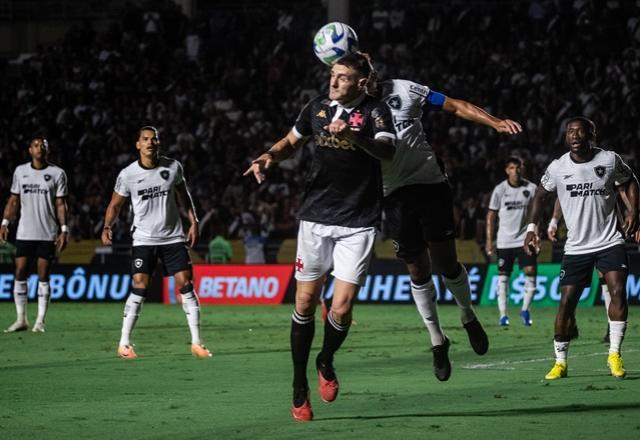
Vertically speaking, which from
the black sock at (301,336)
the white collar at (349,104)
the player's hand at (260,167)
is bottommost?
the black sock at (301,336)

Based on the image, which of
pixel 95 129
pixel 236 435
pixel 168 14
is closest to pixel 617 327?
pixel 236 435

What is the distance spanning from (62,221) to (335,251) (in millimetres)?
9905

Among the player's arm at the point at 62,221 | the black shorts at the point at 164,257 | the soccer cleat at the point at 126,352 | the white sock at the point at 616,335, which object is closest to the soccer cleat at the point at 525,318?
the black shorts at the point at 164,257

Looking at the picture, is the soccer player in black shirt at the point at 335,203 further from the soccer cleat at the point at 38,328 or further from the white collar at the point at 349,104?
the soccer cleat at the point at 38,328

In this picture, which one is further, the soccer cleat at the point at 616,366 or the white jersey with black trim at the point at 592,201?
the white jersey with black trim at the point at 592,201

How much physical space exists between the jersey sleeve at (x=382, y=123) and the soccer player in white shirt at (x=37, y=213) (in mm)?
10175

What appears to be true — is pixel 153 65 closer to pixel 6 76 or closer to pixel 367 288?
pixel 6 76

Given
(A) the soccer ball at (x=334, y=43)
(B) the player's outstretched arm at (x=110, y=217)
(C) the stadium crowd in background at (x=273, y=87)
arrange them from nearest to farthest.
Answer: (A) the soccer ball at (x=334, y=43) < (B) the player's outstretched arm at (x=110, y=217) < (C) the stadium crowd in background at (x=273, y=87)

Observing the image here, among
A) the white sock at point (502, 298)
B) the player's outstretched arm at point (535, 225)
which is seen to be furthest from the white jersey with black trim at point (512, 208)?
the player's outstretched arm at point (535, 225)

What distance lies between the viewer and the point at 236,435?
8.42 metres

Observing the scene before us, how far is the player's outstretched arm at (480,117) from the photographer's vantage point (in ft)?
32.3

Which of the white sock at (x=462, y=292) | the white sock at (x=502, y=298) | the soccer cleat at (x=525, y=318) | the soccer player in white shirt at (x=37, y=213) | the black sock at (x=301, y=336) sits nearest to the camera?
the black sock at (x=301, y=336)

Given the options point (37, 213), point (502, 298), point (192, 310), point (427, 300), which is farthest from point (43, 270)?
point (427, 300)

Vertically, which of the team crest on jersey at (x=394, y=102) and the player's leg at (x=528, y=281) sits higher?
the team crest on jersey at (x=394, y=102)
